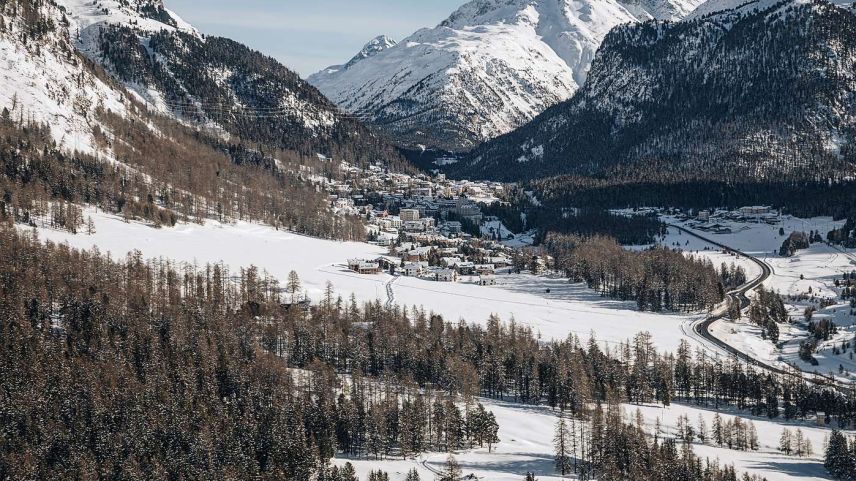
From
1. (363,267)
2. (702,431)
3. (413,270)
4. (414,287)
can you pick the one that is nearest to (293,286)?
(414,287)

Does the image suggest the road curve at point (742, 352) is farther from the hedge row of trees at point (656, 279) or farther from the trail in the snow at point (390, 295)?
the trail in the snow at point (390, 295)

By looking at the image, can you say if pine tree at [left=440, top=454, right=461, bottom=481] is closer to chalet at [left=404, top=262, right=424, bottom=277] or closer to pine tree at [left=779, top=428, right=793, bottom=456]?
pine tree at [left=779, top=428, right=793, bottom=456]

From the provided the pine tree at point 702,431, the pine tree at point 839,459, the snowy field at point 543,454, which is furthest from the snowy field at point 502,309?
the pine tree at point 702,431

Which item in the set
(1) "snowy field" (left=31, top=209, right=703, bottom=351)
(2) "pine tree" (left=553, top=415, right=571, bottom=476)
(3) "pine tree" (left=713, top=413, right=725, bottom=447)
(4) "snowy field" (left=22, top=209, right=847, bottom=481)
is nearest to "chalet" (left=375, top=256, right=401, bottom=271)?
(1) "snowy field" (left=31, top=209, right=703, bottom=351)

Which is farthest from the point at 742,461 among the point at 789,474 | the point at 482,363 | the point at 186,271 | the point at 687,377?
the point at 186,271

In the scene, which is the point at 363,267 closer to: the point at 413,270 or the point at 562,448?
the point at 413,270

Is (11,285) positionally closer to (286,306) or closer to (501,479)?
(286,306)

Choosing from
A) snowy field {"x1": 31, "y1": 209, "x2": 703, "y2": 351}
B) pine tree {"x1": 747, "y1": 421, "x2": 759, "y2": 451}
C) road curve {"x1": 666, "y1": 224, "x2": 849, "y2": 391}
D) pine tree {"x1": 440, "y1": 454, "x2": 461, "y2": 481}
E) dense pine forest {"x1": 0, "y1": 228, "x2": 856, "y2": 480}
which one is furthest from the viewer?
snowy field {"x1": 31, "y1": 209, "x2": 703, "y2": 351}
